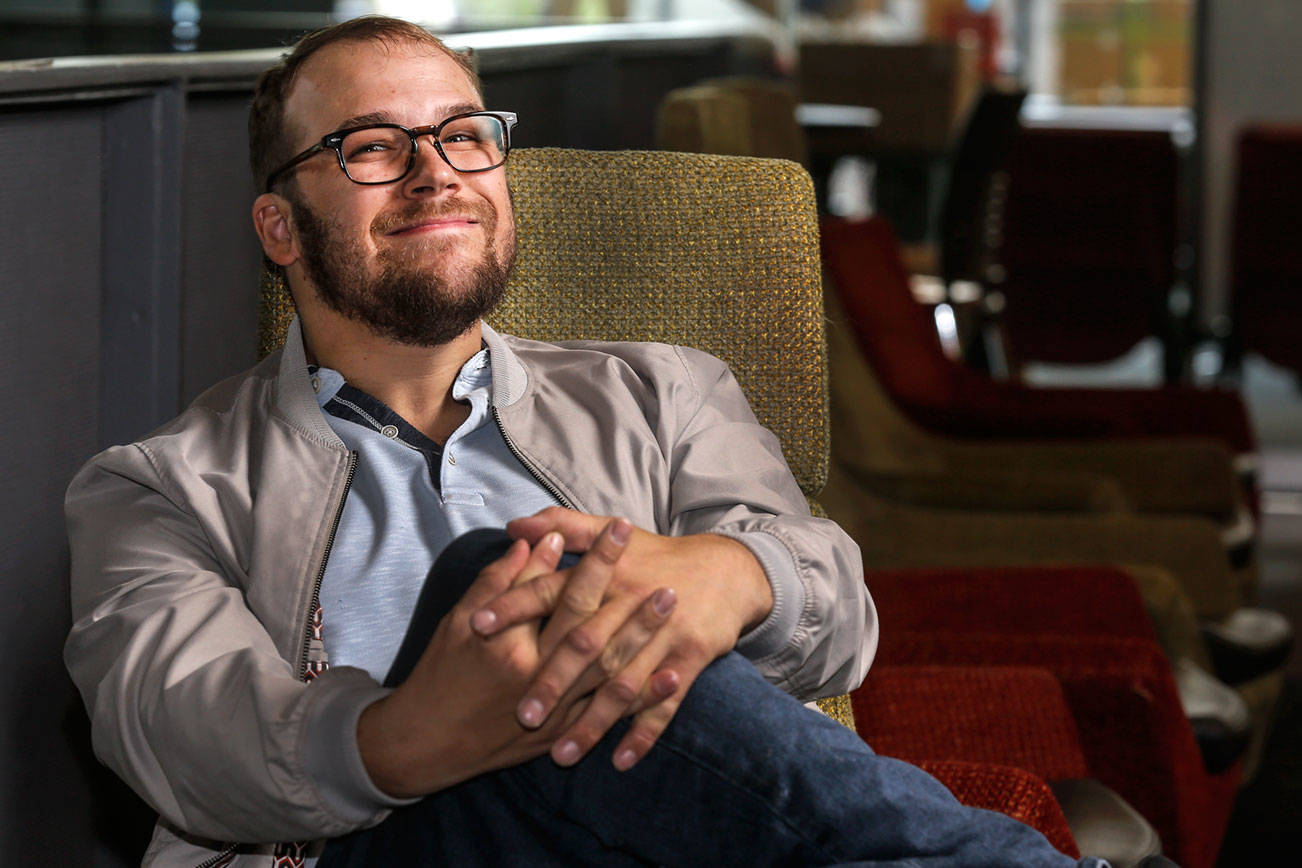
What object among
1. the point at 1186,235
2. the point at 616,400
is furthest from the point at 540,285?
the point at 1186,235

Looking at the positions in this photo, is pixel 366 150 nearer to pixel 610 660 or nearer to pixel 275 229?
pixel 275 229

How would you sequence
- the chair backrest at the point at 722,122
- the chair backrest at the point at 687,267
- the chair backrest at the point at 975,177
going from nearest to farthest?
the chair backrest at the point at 687,267
the chair backrest at the point at 722,122
the chair backrest at the point at 975,177

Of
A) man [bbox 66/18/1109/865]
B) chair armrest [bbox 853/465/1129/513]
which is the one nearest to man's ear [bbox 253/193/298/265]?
man [bbox 66/18/1109/865]

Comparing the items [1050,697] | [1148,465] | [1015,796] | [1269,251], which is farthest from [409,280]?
[1269,251]

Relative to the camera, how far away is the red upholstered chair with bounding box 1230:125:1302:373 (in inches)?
211

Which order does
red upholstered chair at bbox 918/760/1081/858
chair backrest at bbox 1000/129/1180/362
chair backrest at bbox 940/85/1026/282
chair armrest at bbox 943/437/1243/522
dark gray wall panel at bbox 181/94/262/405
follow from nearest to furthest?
red upholstered chair at bbox 918/760/1081/858, dark gray wall panel at bbox 181/94/262/405, chair armrest at bbox 943/437/1243/522, chair backrest at bbox 940/85/1026/282, chair backrest at bbox 1000/129/1180/362

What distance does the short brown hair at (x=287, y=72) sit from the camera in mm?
1411

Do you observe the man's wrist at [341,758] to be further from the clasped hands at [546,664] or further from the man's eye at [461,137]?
the man's eye at [461,137]

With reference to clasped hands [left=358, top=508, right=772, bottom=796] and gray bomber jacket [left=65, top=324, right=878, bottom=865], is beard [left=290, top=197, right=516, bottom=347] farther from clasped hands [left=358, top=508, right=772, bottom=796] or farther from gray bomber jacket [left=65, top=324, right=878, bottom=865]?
clasped hands [left=358, top=508, right=772, bottom=796]

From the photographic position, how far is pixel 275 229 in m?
1.44

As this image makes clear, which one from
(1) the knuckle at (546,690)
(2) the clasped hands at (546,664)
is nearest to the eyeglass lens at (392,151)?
(2) the clasped hands at (546,664)

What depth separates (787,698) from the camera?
3.68ft

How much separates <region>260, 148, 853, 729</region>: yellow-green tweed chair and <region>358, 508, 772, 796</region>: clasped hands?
1.56ft

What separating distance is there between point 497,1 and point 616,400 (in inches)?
206
